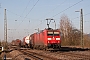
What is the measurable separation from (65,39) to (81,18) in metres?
30.4

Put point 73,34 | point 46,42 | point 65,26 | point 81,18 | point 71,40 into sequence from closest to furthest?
1. point 46,42
2. point 81,18
3. point 71,40
4. point 73,34
5. point 65,26

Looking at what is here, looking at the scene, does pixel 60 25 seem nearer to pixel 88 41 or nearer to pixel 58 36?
pixel 88 41

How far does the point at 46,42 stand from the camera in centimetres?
3394

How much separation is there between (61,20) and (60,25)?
2.06 m

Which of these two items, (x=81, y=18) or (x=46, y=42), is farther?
(x=81, y=18)

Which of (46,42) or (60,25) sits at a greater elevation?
(60,25)

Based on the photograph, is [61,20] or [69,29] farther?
[61,20]

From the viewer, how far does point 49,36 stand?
3422 cm

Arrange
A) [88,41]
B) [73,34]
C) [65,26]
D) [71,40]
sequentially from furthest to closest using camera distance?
[65,26] → [73,34] → [71,40] → [88,41]

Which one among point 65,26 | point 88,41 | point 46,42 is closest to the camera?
point 46,42

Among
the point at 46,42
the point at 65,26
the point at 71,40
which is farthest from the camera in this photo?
the point at 65,26

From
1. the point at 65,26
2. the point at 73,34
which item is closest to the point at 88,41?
the point at 73,34

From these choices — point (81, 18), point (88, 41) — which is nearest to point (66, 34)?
point (88, 41)

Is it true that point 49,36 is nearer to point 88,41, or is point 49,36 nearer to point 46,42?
point 46,42
